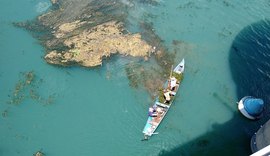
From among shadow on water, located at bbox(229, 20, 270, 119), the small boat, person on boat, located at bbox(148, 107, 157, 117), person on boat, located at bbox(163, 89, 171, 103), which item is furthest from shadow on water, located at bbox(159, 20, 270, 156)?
person on boat, located at bbox(163, 89, 171, 103)

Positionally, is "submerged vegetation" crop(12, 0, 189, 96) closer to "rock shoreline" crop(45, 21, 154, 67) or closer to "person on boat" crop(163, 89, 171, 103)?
"rock shoreline" crop(45, 21, 154, 67)

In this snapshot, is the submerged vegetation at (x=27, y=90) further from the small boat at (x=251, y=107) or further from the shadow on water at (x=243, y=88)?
the small boat at (x=251, y=107)

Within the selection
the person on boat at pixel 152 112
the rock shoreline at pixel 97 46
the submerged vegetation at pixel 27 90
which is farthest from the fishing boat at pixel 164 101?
the submerged vegetation at pixel 27 90

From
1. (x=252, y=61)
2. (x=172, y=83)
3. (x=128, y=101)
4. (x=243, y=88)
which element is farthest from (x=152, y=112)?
(x=252, y=61)

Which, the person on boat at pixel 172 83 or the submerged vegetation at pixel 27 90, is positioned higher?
the person on boat at pixel 172 83

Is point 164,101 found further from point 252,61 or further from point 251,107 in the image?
point 252,61

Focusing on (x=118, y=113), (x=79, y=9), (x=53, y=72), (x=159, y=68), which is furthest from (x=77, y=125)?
(x=79, y=9)
